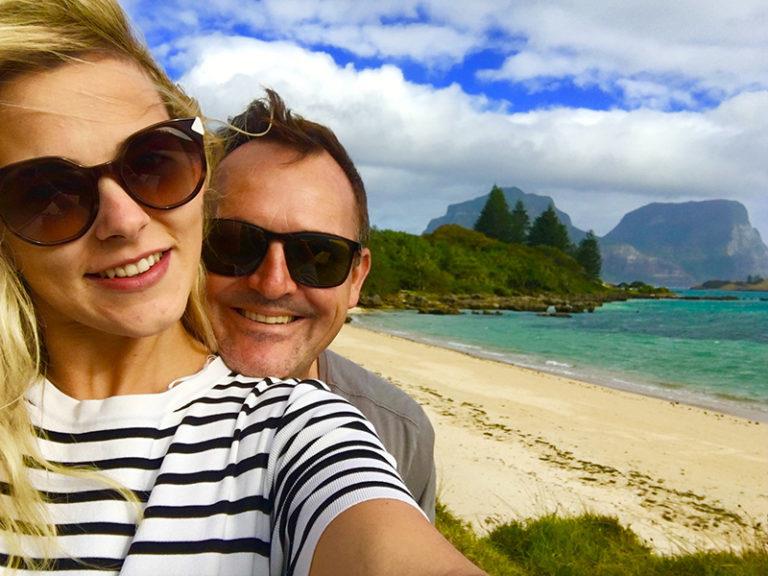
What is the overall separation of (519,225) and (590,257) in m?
12.9

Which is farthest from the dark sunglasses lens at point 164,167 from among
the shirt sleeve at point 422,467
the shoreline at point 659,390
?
the shoreline at point 659,390

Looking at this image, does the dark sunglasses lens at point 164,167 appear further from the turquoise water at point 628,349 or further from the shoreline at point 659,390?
the turquoise water at point 628,349

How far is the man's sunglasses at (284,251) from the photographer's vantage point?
2260mm

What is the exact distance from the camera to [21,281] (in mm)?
1574

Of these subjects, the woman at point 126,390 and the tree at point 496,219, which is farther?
the tree at point 496,219

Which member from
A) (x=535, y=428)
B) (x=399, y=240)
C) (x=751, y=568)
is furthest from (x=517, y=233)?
(x=751, y=568)

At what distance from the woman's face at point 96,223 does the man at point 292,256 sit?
614 mm

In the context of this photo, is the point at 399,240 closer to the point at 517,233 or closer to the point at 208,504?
the point at 517,233

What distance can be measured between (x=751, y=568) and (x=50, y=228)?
17.2 ft

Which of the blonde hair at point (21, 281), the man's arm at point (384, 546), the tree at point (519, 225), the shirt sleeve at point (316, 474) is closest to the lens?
the man's arm at point (384, 546)

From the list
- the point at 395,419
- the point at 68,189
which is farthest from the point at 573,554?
the point at 68,189

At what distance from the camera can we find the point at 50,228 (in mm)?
1396

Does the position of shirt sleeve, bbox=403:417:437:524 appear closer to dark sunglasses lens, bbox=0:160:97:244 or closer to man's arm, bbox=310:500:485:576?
man's arm, bbox=310:500:485:576

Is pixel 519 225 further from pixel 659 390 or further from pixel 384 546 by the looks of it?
pixel 384 546
